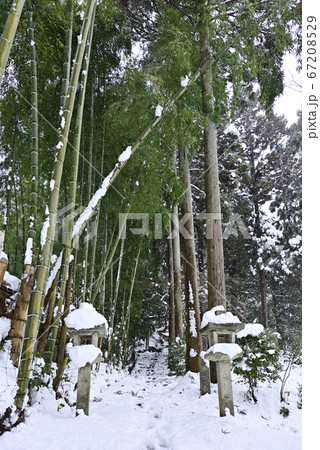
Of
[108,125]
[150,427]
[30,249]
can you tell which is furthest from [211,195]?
[150,427]

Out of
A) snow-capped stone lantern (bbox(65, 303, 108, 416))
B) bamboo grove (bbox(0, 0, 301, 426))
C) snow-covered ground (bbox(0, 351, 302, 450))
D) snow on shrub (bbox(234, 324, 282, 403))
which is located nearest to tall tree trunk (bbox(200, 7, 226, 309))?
bamboo grove (bbox(0, 0, 301, 426))

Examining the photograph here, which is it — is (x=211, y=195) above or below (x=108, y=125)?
below

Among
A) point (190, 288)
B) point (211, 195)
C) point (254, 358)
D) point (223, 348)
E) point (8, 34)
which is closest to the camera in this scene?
point (8, 34)

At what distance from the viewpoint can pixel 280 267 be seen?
1166 cm

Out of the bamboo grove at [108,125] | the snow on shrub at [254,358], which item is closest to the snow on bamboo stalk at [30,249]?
the bamboo grove at [108,125]

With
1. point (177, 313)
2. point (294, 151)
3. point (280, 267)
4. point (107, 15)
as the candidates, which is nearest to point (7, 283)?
point (107, 15)

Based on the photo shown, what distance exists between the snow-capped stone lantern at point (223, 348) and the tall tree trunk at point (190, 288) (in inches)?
83.6

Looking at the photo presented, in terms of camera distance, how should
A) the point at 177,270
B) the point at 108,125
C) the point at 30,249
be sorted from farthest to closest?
the point at 177,270, the point at 108,125, the point at 30,249

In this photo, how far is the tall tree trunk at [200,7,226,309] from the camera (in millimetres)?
4773

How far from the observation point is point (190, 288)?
18.4 feet

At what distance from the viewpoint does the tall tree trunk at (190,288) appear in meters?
5.27

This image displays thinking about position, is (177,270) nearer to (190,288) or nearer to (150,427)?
(190,288)

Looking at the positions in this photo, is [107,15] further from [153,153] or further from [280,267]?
[280,267]

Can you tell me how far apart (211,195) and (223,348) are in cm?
271
